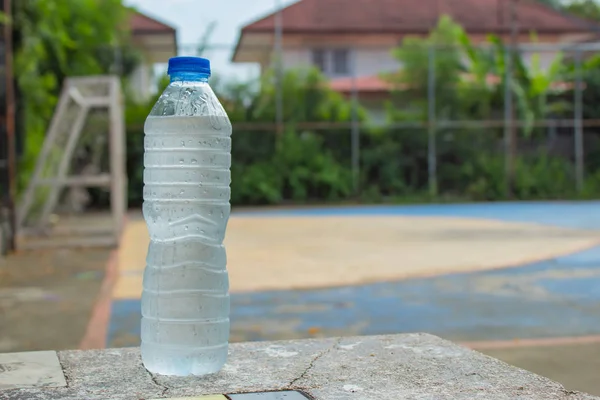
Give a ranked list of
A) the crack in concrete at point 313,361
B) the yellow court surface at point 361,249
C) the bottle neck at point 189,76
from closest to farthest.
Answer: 1. the crack in concrete at point 313,361
2. the bottle neck at point 189,76
3. the yellow court surface at point 361,249

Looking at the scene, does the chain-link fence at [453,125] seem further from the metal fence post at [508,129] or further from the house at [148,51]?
the house at [148,51]

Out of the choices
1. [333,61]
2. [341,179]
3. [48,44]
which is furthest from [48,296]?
[333,61]

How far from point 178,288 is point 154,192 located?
0.97 feet

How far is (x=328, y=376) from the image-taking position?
2.42 meters

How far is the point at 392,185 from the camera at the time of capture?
2267 cm

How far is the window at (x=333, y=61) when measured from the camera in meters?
29.7

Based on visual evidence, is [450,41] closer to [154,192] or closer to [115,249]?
[115,249]

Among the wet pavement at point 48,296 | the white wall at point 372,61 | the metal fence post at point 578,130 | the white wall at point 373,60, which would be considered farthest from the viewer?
the white wall at point 373,60

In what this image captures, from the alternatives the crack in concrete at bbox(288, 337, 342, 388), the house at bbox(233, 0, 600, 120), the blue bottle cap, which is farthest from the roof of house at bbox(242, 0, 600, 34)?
the blue bottle cap

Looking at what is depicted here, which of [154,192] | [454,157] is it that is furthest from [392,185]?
[154,192]

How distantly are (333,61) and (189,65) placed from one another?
2811 cm

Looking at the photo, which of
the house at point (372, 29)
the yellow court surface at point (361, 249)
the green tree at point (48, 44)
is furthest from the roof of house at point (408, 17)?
the yellow court surface at point (361, 249)

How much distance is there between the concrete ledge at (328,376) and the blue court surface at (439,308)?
2637 mm

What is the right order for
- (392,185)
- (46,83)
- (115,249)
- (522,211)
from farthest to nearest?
(392,185)
(522,211)
(46,83)
(115,249)
